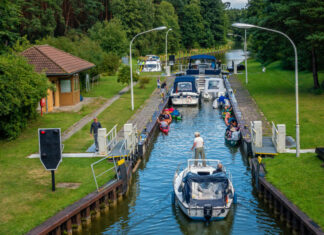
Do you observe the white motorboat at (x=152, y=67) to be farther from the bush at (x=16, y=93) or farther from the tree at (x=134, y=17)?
the bush at (x=16, y=93)

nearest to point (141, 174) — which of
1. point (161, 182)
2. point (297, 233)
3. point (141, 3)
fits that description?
point (161, 182)

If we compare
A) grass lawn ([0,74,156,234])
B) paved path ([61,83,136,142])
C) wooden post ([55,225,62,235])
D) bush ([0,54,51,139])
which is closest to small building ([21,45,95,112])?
A: paved path ([61,83,136,142])

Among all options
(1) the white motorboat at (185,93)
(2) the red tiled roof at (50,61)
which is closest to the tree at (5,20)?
(2) the red tiled roof at (50,61)

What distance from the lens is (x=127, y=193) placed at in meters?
22.6

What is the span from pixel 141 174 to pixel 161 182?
2.11 meters

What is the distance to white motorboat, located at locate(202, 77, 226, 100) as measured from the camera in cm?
5106

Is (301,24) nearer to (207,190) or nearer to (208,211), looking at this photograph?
(207,190)

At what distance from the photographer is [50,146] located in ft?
63.7

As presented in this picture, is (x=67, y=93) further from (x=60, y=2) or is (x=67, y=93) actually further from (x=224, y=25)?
(x=224, y=25)

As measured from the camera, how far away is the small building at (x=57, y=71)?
130 feet

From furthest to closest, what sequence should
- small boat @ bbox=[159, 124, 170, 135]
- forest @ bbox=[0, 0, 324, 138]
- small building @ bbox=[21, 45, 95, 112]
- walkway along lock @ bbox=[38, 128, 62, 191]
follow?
small building @ bbox=[21, 45, 95, 112] → small boat @ bbox=[159, 124, 170, 135] → forest @ bbox=[0, 0, 324, 138] → walkway along lock @ bbox=[38, 128, 62, 191]

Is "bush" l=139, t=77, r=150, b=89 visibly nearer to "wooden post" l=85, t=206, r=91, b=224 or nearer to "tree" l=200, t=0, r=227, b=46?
"wooden post" l=85, t=206, r=91, b=224

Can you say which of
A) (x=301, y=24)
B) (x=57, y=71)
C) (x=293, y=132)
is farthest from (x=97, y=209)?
(x=301, y=24)

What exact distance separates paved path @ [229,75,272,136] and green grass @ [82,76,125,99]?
13.5m
